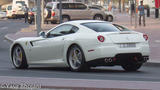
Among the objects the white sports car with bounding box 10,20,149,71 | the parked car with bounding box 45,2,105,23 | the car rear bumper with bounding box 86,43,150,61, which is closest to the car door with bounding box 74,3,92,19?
the parked car with bounding box 45,2,105,23

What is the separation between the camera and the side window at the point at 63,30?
15040mm

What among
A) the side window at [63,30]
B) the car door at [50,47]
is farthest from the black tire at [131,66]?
the car door at [50,47]

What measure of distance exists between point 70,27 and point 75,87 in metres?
5.36

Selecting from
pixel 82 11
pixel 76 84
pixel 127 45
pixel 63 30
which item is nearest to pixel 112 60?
pixel 127 45

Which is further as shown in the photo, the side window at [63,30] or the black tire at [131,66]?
the side window at [63,30]

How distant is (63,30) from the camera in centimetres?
1530

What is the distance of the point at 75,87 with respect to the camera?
993cm

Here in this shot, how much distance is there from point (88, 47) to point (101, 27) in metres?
0.96

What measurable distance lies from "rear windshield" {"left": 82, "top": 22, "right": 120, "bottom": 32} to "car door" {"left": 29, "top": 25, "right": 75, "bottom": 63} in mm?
583

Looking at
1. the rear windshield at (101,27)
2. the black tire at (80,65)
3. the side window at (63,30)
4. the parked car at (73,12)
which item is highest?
the rear windshield at (101,27)

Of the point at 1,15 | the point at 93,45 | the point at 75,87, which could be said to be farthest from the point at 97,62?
the point at 1,15

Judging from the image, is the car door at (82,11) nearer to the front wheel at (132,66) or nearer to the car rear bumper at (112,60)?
the front wheel at (132,66)

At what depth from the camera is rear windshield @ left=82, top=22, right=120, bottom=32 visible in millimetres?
14664

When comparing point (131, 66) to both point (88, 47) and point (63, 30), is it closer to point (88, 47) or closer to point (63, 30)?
point (88, 47)
